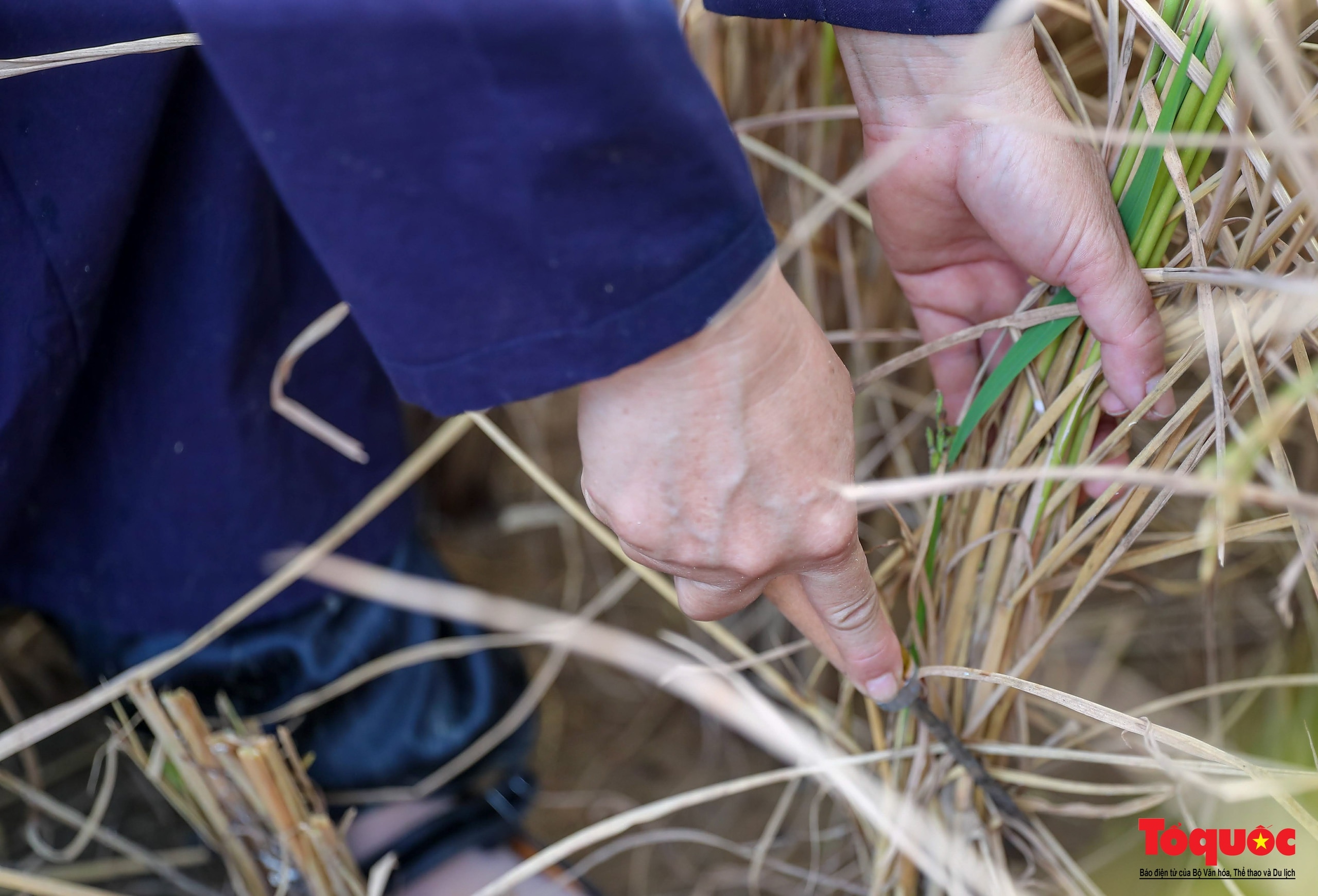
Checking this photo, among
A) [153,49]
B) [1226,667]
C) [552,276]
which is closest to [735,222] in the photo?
[552,276]

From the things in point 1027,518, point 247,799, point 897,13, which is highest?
point 897,13

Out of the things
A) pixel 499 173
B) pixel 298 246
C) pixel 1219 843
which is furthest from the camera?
pixel 298 246

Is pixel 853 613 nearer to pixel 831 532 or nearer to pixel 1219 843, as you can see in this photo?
pixel 831 532

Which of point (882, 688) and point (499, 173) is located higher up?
point (499, 173)

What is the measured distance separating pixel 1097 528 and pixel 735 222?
0.26 metres

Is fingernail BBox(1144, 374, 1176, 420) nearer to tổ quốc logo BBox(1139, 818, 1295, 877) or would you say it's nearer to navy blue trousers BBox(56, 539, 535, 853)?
tổ quốc logo BBox(1139, 818, 1295, 877)

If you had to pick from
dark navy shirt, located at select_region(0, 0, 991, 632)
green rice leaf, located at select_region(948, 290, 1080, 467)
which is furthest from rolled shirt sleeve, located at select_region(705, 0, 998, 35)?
green rice leaf, located at select_region(948, 290, 1080, 467)

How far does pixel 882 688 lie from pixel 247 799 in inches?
17.9

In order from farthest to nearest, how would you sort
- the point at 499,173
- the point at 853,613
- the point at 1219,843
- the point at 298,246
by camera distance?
the point at 298,246, the point at 1219,843, the point at 853,613, the point at 499,173

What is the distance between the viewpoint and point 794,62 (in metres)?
0.77

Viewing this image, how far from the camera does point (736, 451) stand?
41 cm

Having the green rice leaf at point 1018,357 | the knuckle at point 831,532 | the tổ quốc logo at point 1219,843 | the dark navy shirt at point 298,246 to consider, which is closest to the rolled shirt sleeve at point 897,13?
the dark navy shirt at point 298,246

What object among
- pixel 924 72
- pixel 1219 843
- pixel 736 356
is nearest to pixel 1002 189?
pixel 924 72

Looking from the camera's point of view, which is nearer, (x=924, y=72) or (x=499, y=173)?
(x=499, y=173)
